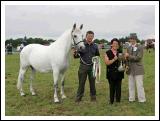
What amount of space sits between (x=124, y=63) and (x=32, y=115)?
8.77 feet

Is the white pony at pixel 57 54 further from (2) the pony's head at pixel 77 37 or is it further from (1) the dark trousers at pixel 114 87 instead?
(1) the dark trousers at pixel 114 87

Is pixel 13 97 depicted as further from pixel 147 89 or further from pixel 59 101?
pixel 147 89

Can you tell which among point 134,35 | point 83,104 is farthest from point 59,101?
point 134,35

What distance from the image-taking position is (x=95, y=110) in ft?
24.2

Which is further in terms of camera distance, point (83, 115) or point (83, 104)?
point (83, 104)

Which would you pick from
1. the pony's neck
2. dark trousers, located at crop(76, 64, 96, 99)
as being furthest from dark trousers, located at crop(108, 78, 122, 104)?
the pony's neck

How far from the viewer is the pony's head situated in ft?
25.8

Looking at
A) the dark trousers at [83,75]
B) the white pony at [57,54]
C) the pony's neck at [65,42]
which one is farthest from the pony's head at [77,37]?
the dark trousers at [83,75]

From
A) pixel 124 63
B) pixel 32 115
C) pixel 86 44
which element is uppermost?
pixel 86 44

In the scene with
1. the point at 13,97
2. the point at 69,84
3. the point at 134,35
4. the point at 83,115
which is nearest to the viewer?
the point at 83,115

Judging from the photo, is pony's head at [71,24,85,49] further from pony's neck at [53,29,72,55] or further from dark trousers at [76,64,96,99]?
dark trousers at [76,64,96,99]

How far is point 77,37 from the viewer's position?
796 centimetres

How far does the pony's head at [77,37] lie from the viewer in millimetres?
7854

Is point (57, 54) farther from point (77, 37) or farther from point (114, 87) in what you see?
point (114, 87)
